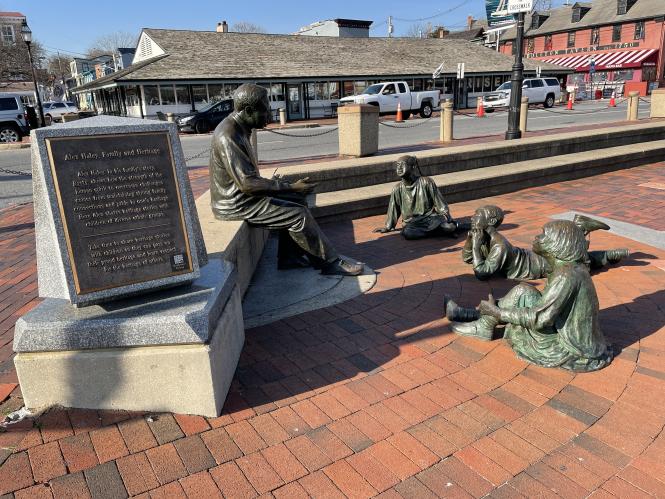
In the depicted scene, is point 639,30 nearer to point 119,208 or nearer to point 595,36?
point 595,36

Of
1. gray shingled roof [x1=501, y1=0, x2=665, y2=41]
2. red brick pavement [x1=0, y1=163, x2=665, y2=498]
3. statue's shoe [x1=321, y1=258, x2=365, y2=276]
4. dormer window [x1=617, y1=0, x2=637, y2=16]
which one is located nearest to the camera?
red brick pavement [x1=0, y1=163, x2=665, y2=498]

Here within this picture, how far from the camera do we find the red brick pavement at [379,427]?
92.4 inches

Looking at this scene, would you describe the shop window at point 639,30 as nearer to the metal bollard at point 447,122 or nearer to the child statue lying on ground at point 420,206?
the metal bollard at point 447,122

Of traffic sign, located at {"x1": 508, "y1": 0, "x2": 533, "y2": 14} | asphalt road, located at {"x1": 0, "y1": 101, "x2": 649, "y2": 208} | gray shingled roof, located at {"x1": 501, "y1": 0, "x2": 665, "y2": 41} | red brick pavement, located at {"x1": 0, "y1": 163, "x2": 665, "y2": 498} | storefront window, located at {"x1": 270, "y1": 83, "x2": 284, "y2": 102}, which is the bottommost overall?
red brick pavement, located at {"x1": 0, "y1": 163, "x2": 665, "y2": 498}

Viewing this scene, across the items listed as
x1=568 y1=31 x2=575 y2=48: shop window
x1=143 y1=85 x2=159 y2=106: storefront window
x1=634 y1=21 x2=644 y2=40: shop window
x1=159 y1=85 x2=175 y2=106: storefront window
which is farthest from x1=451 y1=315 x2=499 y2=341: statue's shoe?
x1=568 y1=31 x2=575 y2=48: shop window

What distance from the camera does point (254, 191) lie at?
4395 millimetres

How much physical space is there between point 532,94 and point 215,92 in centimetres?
1794

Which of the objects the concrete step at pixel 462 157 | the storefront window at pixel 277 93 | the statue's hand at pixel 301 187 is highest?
the storefront window at pixel 277 93

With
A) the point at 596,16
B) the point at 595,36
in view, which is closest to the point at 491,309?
the point at 595,36

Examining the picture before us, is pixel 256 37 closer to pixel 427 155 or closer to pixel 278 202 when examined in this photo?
pixel 427 155

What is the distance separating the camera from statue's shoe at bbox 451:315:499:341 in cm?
362

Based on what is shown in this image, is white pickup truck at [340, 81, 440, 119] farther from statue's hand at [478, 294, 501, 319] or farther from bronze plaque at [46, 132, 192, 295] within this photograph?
bronze plaque at [46, 132, 192, 295]

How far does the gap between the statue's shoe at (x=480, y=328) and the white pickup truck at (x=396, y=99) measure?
24.3m

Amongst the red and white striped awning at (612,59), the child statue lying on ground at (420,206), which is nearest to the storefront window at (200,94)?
the child statue lying on ground at (420,206)
